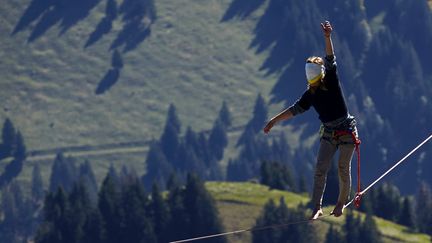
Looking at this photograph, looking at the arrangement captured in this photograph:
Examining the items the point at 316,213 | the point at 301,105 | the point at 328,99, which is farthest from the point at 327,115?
the point at 316,213

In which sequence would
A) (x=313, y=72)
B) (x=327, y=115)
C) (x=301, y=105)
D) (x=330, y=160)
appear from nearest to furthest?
(x=313, y=72) < (x=301, y=105) < (x=327, y=115) < (x=330, y=160)

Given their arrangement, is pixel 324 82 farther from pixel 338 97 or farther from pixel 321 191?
pixel 321 191

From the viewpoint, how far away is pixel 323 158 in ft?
133

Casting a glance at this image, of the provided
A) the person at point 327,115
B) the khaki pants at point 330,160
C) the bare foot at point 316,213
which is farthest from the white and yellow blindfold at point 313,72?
the bare foot at point 316,213

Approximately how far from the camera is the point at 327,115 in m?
40.1

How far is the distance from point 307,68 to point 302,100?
37.8 inches

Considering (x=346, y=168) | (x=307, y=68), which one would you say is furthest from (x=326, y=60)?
(x=346, y=168)

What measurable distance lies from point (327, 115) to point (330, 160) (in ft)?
4.00

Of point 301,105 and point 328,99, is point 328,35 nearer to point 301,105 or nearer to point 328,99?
point 328,99

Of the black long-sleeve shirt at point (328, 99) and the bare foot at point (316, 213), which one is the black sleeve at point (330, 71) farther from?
the bare foot at point (316, 213)

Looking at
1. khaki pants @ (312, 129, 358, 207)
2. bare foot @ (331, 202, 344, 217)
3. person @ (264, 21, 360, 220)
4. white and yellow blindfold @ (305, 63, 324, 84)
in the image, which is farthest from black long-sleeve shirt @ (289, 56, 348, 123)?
bare foot @ (331, 202, 344, 217)

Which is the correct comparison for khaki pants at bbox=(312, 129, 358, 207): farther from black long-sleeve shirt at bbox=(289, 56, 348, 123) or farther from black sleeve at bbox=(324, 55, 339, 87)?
black sleeve at bbox=(324, 55, 339, 87)

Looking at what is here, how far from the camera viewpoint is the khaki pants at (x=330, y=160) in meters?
40.5

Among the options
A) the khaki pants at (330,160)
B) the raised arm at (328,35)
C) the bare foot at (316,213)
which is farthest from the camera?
the khaki pants at (330,160)
